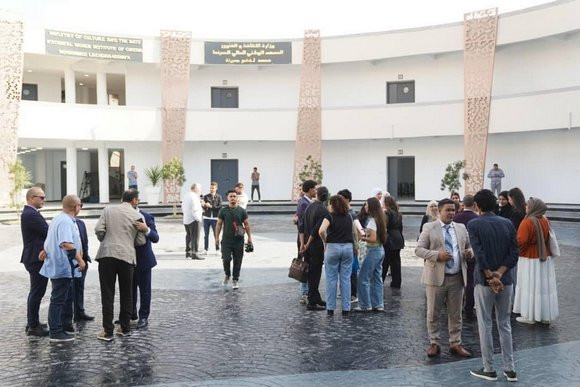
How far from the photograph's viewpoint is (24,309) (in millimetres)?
8797

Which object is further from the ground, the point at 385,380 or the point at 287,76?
the point at 287,76

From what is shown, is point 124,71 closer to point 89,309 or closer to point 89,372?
point 89,309

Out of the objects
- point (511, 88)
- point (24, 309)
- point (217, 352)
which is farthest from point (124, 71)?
point (217, 352)

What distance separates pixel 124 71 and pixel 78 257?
83.7 ft

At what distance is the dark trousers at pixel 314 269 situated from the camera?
8.62 metres

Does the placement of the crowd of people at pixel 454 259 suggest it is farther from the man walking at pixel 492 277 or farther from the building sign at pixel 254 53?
the building sign at pixel 254 53

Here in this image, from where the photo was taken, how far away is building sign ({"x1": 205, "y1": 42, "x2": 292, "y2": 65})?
1193 inches

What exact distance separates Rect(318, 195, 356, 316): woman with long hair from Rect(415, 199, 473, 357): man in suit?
1801 mm

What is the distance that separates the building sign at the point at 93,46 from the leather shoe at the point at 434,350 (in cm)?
2589

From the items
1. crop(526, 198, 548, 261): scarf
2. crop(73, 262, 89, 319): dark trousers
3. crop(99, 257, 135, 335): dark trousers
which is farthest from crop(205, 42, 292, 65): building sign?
crop(99, 257, 135, 335): dark trousers

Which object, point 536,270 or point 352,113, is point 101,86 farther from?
point 536,270

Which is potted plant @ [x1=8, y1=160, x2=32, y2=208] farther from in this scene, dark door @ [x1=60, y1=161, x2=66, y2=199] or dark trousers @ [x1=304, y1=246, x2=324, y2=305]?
dark trousers @ [x1=304, y1=246, x2=324, y2=305]

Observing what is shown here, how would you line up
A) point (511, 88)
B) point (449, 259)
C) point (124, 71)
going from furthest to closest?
point (124, 71) < point (511, 88) < point (449, 259)

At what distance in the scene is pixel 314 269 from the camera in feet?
28.5
